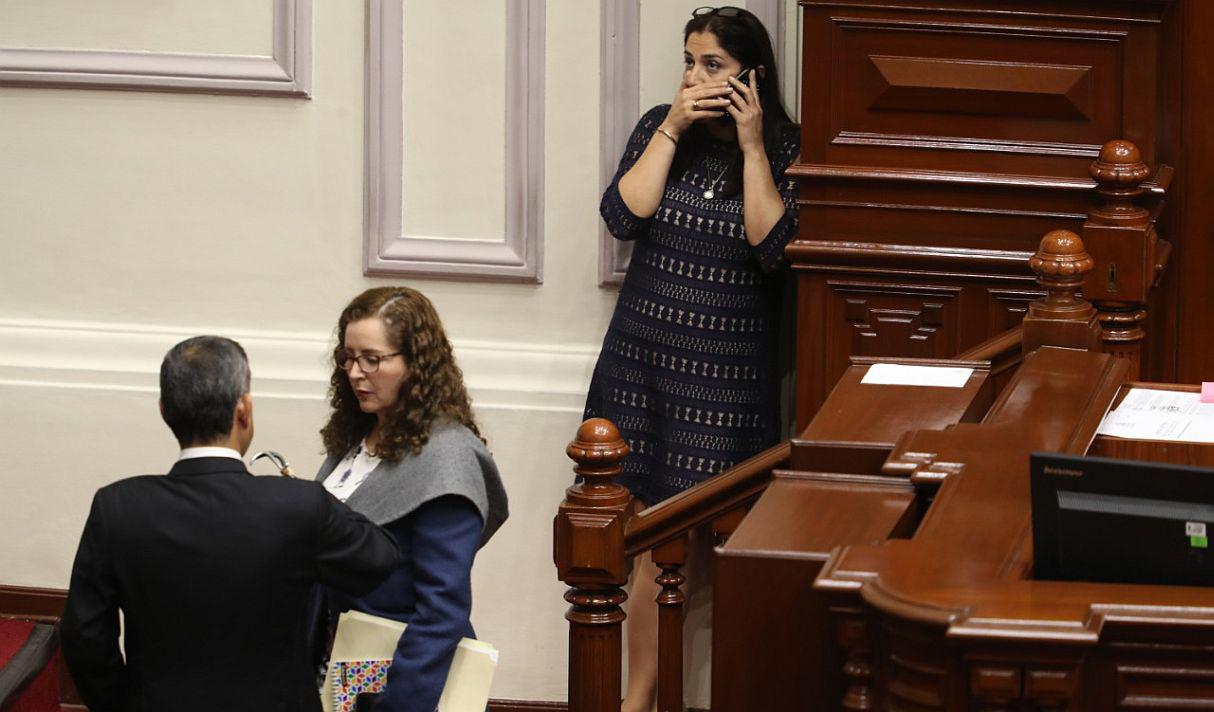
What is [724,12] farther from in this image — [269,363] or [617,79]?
[269,363]

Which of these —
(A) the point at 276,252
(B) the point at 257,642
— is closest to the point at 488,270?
(A) the point at 276,252

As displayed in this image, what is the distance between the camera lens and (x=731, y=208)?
12.4 feet

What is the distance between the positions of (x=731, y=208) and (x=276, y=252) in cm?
121

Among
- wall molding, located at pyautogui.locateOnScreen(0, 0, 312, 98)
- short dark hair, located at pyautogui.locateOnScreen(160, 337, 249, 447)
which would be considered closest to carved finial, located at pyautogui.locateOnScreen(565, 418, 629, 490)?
short dark hair, located at pyautogui.locateOnScreen(160, 337, 249, 447)

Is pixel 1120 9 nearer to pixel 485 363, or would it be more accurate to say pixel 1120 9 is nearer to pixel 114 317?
pixel 485 363

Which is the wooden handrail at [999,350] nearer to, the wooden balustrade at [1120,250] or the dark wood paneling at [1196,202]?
the wooden balustrade at [1120,250]

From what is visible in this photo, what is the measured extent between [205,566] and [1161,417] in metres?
1.37

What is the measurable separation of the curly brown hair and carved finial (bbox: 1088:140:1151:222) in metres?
1.22

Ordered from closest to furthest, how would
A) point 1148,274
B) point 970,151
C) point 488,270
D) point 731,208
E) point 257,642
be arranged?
point 257,642
point 1148,274
point 970,151
point 731,208
point 488,270

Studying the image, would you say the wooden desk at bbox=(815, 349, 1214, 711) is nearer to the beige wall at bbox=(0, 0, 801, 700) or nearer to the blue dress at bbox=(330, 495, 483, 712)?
the blue dress at bbox=(330, 495, 483, 712)

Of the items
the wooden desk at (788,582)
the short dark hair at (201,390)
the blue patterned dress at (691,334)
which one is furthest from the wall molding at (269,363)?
the wooden desk at (788,582)

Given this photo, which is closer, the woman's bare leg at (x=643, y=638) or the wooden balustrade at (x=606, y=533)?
the wooden balustrade at (x=606, y=533)

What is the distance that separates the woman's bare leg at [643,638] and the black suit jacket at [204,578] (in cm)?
155

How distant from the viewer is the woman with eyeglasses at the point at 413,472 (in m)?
2.61
